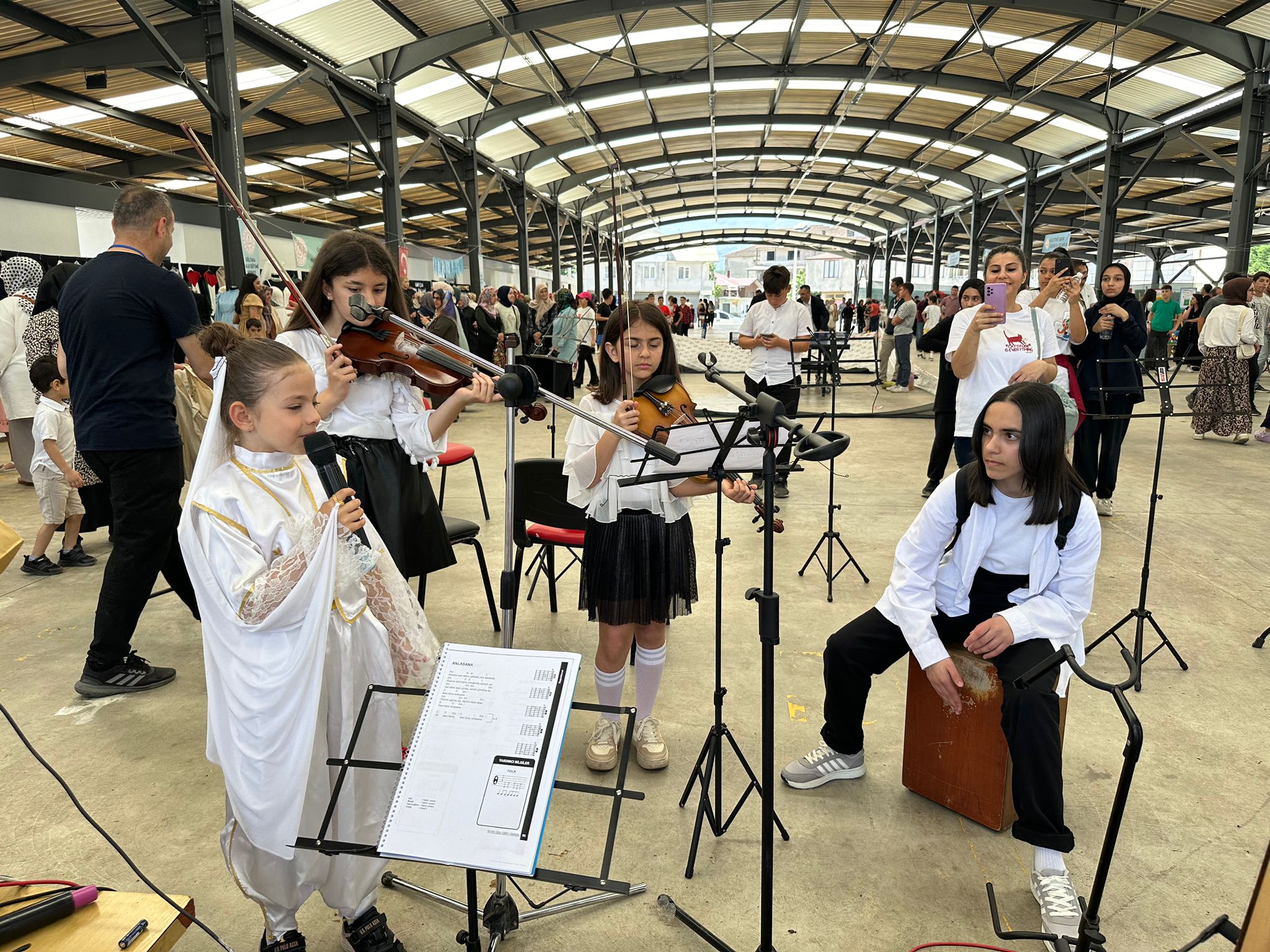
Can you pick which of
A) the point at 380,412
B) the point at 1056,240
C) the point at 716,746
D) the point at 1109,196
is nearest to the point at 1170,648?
the point at 716,746

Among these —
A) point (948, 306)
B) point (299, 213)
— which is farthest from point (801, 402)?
point (299, 213)

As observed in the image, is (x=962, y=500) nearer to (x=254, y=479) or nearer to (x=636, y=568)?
(x=636, y=568)

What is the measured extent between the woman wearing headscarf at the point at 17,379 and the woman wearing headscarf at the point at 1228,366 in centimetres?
949

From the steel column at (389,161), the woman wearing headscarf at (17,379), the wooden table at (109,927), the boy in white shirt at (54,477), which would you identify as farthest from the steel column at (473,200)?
the wooden table at (109,927)

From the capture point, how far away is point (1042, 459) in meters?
2.04

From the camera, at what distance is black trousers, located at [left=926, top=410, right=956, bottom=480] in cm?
534

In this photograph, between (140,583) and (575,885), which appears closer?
(575,885)

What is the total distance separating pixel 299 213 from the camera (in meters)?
16.9

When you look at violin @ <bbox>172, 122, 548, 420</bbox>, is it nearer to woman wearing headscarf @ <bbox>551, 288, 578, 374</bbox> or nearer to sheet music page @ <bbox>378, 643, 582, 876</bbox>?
sheet music page @ <bbox>378, 643, 582, 876</bbox>

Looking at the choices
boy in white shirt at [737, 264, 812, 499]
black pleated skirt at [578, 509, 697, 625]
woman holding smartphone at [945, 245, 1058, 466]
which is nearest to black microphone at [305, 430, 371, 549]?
black pleated skirt at [578, 509, 697, 625]

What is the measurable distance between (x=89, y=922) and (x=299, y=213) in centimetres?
1798

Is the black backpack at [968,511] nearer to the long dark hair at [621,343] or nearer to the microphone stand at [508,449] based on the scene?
the long dark hair at [621,343]

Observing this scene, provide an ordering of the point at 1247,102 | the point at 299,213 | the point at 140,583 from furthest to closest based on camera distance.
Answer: the point at 299,213 < the point at 1247,102 < the point at 140,583

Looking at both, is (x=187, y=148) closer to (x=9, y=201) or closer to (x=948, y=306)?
(x=9, y=201)
